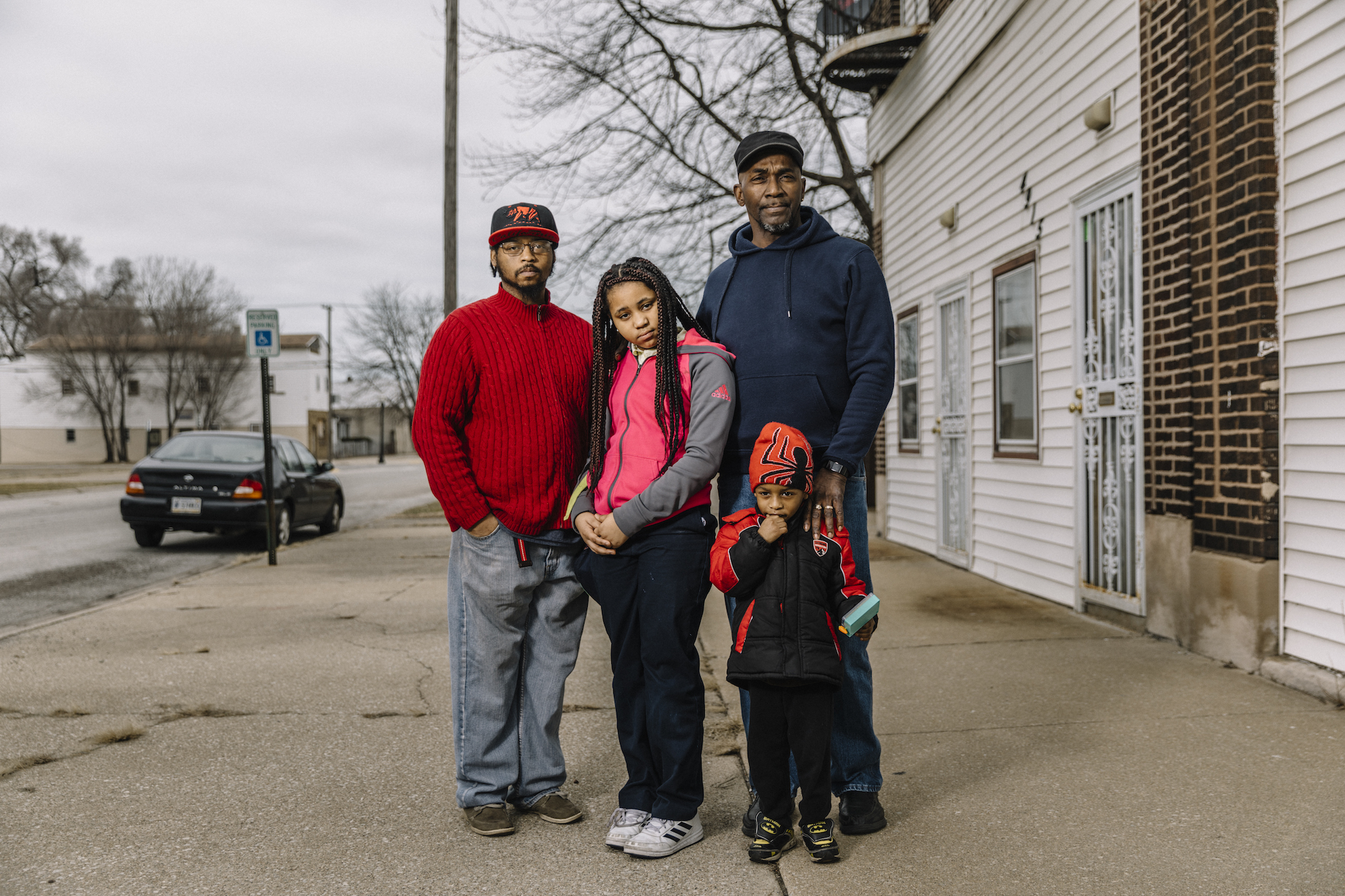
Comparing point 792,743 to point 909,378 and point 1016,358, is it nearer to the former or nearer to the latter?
point 1016,358

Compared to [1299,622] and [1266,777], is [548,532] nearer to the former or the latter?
[1266,777]

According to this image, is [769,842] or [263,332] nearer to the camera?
[769,842]

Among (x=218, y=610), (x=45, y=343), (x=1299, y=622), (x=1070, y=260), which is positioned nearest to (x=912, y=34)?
(x=1070, y=260)

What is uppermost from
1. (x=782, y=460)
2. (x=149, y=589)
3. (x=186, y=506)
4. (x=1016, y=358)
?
(x=1016, y=358)

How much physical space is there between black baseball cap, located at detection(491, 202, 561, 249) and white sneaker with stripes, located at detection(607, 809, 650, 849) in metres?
1.81

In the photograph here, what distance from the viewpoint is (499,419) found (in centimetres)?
326

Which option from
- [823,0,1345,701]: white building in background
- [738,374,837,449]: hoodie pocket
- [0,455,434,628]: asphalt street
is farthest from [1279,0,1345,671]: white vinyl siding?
[0,455,434,628]: asphalt street

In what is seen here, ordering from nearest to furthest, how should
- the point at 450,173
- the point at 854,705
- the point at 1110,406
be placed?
the point at 854,705, the point at 1110,406, the point at 450,173

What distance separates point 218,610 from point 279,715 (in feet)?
11.1

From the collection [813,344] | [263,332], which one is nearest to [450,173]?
[263,332]

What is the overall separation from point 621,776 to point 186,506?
984 cm

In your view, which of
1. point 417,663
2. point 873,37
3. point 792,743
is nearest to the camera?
point 792,743

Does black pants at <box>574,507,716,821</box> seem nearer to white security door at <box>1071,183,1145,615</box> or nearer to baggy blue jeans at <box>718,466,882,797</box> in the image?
baggy blue jeans at <box>718,466,882,797</box>

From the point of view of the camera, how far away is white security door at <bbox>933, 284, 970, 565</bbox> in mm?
9164
